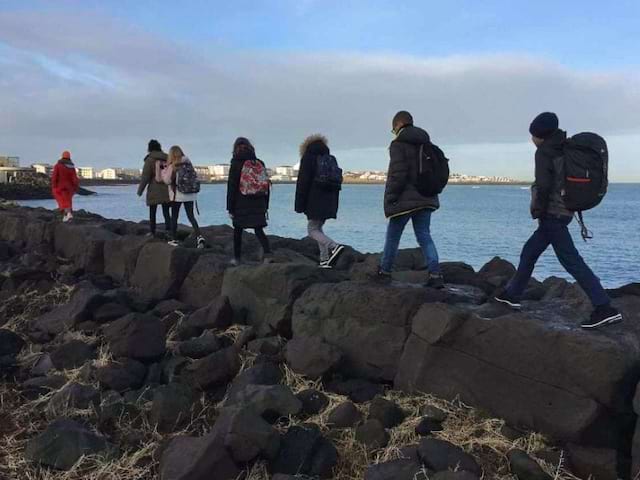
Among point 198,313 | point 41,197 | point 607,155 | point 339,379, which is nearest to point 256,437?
point 339,379

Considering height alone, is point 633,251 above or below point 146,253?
below

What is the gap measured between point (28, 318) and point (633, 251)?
2473 cm

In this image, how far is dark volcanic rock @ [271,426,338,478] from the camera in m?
4.71

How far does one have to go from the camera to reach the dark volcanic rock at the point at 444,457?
4500 millimetres

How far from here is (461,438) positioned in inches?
192

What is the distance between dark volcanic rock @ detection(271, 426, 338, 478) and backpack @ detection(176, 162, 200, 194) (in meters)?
6.81

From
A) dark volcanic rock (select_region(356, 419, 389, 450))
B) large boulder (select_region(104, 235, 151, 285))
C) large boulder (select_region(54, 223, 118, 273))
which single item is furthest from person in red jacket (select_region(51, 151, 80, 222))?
dark volcanic rock (select_region(356, 419, 389, 450))

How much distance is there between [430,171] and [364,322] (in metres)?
1.76

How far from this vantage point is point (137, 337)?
685cm

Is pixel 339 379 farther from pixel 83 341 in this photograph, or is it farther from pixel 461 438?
pixel 83 341

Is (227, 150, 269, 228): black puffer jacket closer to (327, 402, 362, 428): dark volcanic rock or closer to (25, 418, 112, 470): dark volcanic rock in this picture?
(327, 402, 362, 428): dark volcanic rock

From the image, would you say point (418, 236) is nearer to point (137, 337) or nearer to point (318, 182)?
point (318, 182)

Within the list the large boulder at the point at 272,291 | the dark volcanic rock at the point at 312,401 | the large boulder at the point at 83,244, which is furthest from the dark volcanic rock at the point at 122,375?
the large boulder at the point at 83,244

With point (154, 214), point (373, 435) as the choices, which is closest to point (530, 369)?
point (373, 435)
